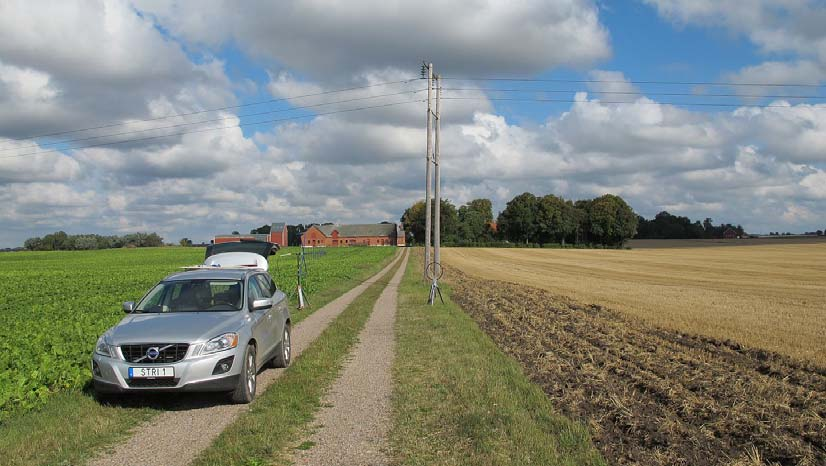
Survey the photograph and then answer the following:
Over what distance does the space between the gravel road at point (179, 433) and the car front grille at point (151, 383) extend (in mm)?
377

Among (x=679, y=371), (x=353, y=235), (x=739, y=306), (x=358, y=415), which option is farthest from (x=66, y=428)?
(x=353, y=235)

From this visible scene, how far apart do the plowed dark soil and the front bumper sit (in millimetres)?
4227

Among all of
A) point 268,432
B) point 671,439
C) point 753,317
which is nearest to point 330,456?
point 268,432

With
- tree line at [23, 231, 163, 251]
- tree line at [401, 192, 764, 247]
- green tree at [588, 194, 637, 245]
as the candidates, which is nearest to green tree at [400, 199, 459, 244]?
tree line at [401, 192, 764, 247]

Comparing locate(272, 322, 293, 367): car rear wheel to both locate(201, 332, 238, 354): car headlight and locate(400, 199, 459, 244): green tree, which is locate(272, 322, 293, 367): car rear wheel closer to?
locate(201, 332, 238, 354): car headlight

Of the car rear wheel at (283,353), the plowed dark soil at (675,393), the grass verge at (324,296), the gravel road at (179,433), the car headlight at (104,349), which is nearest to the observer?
the gravel road at (179,433)

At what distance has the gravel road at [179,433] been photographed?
232 inches

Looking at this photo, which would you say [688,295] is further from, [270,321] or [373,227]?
[373,227]

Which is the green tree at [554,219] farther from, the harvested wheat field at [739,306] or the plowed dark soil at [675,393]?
the plowed dark soil at [675,393]

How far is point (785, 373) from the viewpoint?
9.81m

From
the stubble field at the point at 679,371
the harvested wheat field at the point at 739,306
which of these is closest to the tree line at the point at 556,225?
the harvested wheat field at the point at 739,306

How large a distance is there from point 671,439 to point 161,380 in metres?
5.65

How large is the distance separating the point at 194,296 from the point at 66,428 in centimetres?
287

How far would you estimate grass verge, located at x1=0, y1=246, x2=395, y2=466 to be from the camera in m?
5.96
